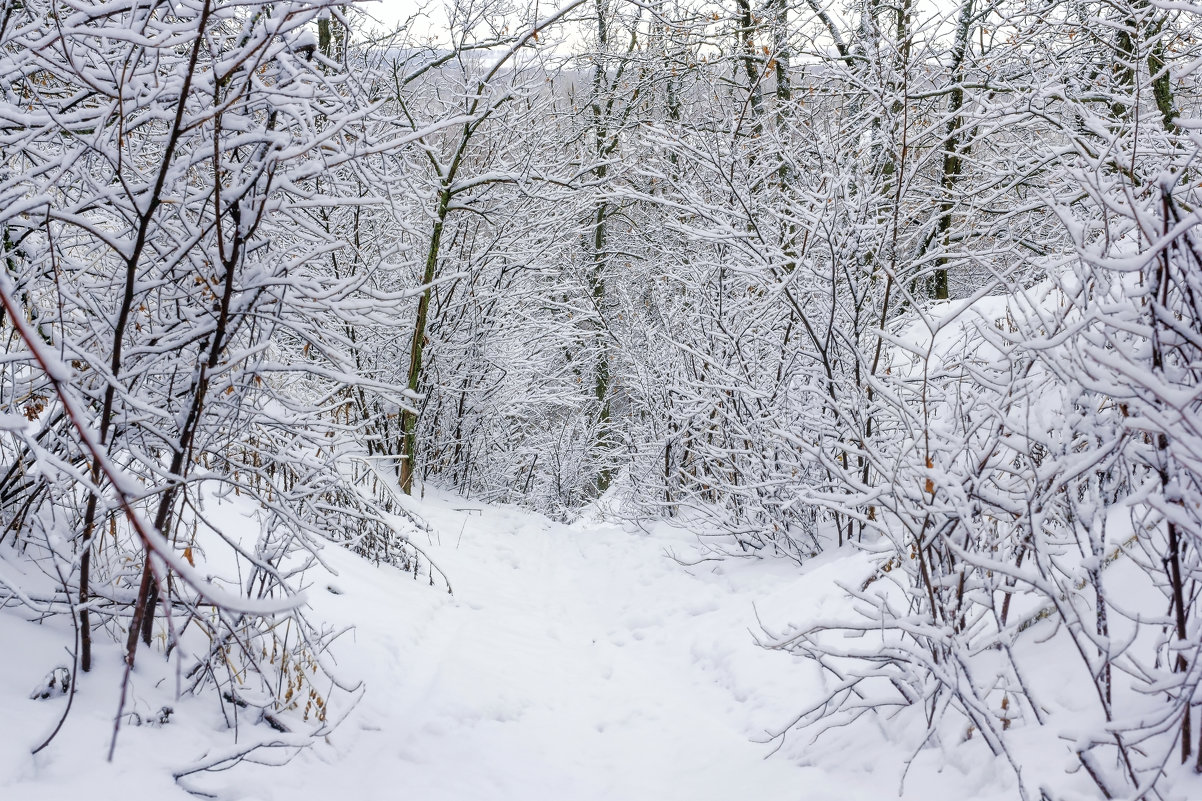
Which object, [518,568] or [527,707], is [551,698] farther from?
[518,568]

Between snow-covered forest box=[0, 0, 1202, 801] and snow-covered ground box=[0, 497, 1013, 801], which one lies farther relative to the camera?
snow-covered ground box=[0, 497, 1013, 801]

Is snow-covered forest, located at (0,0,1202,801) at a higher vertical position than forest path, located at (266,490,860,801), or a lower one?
higher

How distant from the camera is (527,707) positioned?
12.2ft

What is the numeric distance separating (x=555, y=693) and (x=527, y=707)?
1.03 ft

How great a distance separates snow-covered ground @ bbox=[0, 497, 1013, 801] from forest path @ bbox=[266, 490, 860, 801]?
0.01m

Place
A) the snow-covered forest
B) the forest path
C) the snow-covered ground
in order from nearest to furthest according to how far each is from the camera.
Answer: the snow-covered forest → the snow-covered ground → the forest path

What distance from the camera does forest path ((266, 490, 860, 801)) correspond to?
2869 millimetres

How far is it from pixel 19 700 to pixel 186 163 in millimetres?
1532

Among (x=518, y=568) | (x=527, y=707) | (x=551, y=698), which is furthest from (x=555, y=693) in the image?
(x=518, y=568)

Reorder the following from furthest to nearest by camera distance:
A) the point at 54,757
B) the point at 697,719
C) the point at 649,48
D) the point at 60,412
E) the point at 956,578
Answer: the point at 649,48 → the point at 697,719 → the point at 60,412 → the point at 956,578 → the point at 54,757

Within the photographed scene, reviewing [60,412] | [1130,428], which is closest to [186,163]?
[60,412]

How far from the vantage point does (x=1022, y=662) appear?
248 centimetres

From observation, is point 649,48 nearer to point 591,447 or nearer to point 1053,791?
point 591,447

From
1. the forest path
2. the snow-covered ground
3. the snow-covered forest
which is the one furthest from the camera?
the forest path
